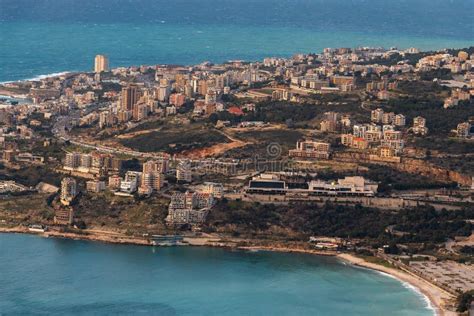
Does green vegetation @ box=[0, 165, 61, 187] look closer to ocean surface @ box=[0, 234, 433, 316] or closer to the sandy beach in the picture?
ocean surface @ box=[0, 234, 433, 316]

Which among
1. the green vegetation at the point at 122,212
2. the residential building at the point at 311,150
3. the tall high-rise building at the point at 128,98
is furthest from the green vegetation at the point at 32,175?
the tall high-rise building at the point at 128,98

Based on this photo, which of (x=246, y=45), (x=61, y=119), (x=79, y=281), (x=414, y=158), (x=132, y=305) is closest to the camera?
(x=132, y=305)

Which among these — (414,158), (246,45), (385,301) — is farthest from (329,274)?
(246,45)

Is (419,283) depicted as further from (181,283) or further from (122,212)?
(122,212)

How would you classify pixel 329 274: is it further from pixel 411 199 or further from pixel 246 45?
pixel 246 45

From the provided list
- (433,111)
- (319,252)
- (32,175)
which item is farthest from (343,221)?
(433,111)

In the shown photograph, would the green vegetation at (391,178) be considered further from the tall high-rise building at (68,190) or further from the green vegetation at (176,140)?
the tall high-rise building at (68,190)
